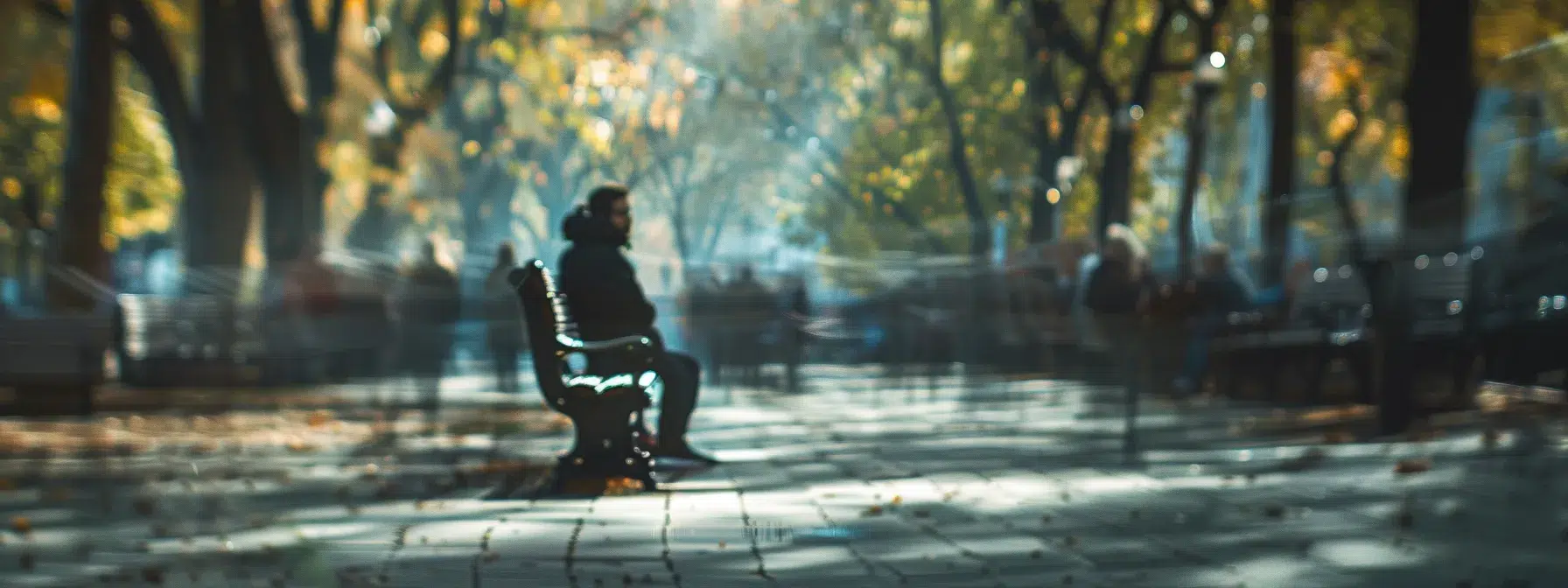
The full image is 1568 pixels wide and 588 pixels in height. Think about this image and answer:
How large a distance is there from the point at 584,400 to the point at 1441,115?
8891mm

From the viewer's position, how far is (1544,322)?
42.4ft

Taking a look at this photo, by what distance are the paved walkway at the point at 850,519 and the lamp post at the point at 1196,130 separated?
12.2 metres

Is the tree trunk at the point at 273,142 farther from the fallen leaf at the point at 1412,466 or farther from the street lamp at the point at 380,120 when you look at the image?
the fallen leaf at the point at 1412,466

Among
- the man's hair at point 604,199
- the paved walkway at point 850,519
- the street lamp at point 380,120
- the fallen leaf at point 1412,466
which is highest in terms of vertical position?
the street lamp at point 380,120

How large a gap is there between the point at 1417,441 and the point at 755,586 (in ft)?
22.3

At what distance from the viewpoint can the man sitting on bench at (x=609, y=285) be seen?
11.2 metres

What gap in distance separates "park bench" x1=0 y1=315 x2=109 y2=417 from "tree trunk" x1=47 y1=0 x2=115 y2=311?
8.80 feet

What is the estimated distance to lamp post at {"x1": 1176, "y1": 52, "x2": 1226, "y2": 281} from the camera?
25.9 metres

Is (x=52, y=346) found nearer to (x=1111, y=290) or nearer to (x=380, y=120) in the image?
(x=1111, y=290)

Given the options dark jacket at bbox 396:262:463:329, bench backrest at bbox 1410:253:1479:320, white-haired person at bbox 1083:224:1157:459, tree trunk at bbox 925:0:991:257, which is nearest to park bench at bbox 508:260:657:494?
white-haired person at bbox 1083:224:1157:459

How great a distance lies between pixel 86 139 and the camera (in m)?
20.0

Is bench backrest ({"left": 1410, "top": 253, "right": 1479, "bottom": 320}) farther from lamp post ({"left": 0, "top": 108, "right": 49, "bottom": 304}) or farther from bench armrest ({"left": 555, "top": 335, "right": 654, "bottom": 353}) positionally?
lamp post ({"left": 0, "top": 108, "right": 49, "bottom": 304})

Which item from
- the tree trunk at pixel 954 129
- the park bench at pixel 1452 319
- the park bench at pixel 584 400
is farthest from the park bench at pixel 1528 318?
the tree trunk at pixel 954 129

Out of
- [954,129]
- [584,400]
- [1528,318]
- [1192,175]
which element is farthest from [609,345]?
[954,129]
